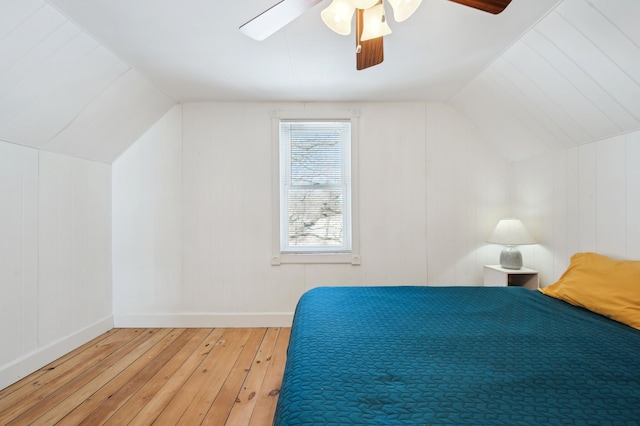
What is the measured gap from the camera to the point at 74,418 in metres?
1.74

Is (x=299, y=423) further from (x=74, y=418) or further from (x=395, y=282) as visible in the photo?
(x=395, y=282)

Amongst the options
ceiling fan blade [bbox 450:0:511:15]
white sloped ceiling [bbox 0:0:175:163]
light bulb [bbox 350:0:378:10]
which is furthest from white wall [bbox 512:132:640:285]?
white sloped ceiling [bbox 0:0:175:163]

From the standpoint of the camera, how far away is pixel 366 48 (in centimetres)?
146

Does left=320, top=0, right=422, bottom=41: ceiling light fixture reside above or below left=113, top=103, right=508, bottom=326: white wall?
above

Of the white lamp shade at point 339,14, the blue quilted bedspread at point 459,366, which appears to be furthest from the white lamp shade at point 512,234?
the white lamp shade at point 339,14

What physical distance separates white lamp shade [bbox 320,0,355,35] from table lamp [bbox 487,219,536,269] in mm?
2349

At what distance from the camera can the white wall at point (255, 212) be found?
307 centimetres

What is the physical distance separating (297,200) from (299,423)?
247cm

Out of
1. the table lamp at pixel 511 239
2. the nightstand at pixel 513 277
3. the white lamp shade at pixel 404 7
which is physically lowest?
the nightstand at pixel 513 277

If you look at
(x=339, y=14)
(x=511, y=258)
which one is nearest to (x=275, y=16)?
(x=339, y=14)

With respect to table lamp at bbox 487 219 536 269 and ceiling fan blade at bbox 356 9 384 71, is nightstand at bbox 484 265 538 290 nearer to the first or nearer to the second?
table lamp at bbox 487 219 536 269

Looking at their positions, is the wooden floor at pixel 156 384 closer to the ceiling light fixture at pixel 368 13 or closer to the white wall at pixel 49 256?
the white wall at pixel 49 256

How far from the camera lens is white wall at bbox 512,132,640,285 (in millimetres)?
1969

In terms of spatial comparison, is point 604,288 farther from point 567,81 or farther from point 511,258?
point 567,81
